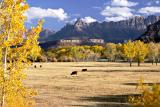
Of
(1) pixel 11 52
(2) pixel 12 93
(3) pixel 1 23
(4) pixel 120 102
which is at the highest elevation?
(3) pixel 1 23

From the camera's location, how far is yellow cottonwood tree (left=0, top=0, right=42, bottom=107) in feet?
61.0

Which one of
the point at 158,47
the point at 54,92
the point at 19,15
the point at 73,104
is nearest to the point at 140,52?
the point at 158,47

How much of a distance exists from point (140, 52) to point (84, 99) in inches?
3967

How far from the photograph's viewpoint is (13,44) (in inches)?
737

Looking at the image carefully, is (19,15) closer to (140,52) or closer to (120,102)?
(120,102)

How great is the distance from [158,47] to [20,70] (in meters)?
155

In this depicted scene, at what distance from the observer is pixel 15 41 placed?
18.8 m

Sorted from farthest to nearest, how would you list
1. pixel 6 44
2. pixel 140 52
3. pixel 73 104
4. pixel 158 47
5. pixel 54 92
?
pixel 158 47 → pixel 140 52 → pixel 54 92 → pixel 73 104 → pixel 6 44

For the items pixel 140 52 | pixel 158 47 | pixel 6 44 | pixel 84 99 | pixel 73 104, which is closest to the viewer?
pixel 6 44

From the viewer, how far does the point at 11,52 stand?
19.0m

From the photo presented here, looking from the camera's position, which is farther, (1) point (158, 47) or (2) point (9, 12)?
(1) point (158, 47)

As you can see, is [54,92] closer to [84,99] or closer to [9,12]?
[84,99]

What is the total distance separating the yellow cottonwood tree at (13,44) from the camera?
18.6m

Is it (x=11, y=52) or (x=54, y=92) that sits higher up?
Answer: (x=11, y=52)
